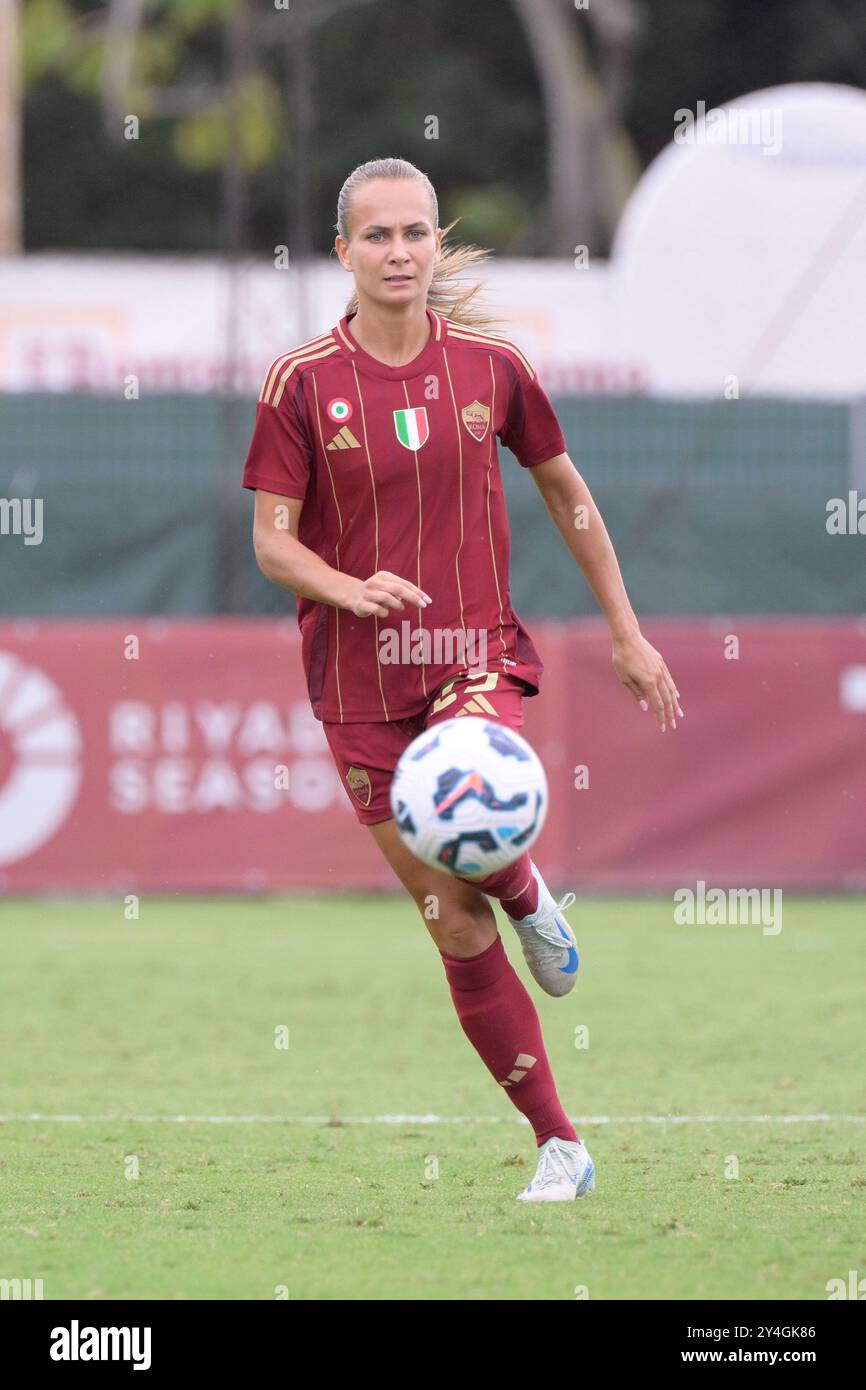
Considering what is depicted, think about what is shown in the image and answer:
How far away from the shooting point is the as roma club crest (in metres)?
5.74

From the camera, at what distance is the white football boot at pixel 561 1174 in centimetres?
573

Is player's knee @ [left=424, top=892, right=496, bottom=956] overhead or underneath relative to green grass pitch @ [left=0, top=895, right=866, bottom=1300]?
overhead

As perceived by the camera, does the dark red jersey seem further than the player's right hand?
Yes

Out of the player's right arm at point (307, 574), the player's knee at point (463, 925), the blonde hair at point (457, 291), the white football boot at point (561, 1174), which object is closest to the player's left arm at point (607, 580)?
the blonde hair at point (457, 291)

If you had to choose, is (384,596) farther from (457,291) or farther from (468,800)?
(457,291)

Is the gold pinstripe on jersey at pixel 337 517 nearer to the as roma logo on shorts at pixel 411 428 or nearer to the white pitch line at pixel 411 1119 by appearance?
the as roma logo on shorts at pixel 411 428

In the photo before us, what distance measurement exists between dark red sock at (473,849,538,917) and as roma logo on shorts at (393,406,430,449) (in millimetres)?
1053

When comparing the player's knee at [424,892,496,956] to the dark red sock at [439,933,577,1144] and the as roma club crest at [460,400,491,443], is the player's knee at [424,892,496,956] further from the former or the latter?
the as roma club crest at [460,400,491,443]

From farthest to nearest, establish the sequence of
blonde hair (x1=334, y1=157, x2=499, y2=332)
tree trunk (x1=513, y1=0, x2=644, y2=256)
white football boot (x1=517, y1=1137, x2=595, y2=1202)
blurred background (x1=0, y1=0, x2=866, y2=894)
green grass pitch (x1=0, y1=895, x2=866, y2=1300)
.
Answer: tree trunk (x1=513, y1=0, x2=644, y2=256) → blurred background (x1=0, y1=0, x2=866, y2=894) → blonde hair (x1=334, y1=157, x2=499, y2=332) → white football boot (x1=517, y1=1137, x2=595, y2=1202) → green grass pitch (x1=0, y1=895, x2=866, y2=1300)

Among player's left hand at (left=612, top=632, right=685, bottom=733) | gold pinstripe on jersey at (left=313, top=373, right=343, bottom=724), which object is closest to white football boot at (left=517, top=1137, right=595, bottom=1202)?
player's left hand at (left=612, top=632, right=685, bottom=733)

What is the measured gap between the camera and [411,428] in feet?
18.6

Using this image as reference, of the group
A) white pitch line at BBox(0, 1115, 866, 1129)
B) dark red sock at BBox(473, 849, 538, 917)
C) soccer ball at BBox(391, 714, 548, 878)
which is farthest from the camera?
white pitch line at BBox(0, 1115, 866, 1129)

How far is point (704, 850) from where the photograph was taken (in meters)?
14.5
